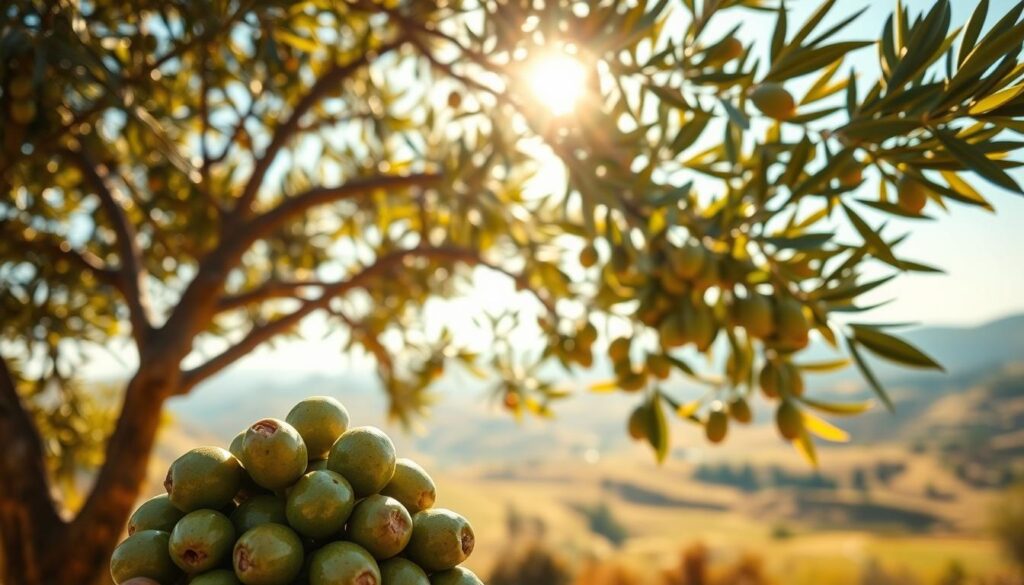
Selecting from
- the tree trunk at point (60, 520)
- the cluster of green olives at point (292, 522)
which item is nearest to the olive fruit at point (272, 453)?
the cluster of green olives at point (292, 522)

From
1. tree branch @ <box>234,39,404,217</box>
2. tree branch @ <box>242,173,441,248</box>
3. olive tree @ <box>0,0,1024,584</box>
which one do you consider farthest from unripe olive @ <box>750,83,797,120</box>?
tree branch @ <box>234,39,404,217</box>

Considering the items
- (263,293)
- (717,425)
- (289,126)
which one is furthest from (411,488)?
(289,126)

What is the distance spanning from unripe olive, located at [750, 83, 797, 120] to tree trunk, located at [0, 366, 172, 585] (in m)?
2.46

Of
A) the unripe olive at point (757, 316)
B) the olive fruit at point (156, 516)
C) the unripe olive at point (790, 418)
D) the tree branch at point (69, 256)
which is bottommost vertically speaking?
the olive fruit at point (156, 516)

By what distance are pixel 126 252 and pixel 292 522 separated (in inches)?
109

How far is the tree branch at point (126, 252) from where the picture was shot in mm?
2926

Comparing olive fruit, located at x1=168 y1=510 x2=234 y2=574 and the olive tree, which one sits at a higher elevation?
Answer: the olive tree

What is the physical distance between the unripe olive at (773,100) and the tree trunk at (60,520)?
246cm

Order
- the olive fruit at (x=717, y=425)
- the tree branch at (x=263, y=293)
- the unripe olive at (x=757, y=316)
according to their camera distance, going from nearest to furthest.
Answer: the unripe olive at (x=757, y=316)
the olive fruit at (x=717, y=425)
the tree branch at (x=263, y=293)

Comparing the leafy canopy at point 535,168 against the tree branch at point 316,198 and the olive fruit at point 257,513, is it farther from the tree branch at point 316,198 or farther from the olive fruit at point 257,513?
the olive fruit at point 257,513

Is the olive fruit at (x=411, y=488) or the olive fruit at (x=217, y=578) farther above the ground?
the olive fruit at (x=411, y=488)

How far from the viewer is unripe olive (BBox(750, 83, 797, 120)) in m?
1.54

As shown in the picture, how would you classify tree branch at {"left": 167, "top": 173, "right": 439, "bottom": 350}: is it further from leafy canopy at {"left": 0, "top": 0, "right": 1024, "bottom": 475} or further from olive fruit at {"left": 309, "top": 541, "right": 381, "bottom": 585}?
olive fruit at {"left": 309, "top": 541, "right": 381, "bottom": 585}

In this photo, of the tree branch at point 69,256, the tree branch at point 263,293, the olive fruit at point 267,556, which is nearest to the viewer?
the olive fruit at point 267,556
